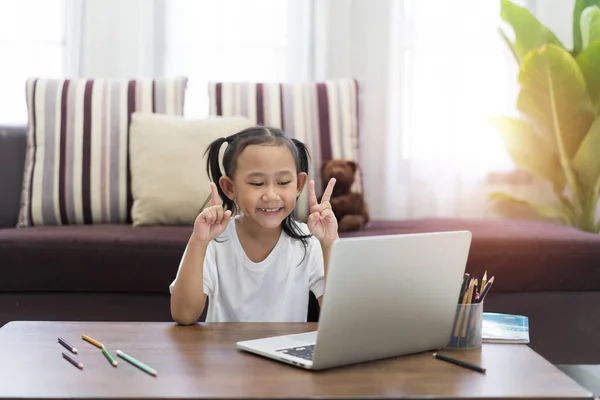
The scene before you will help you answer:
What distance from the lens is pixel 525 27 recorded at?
3.08 meters

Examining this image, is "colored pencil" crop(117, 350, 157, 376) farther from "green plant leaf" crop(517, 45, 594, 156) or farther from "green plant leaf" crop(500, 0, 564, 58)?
"green plant leaf" crop(500, 0, 564, 58)

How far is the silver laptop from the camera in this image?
1081 millimetres

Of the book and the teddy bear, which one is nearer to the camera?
the book

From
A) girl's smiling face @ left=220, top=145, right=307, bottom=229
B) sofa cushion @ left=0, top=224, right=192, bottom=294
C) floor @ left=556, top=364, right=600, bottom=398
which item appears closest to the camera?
girl's smiling face @ left=220, top=145, right=307, bottom=229

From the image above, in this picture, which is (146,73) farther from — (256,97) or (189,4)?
(256,97)

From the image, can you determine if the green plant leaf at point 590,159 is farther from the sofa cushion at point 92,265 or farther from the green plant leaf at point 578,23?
the sofa cushion at point 92,265

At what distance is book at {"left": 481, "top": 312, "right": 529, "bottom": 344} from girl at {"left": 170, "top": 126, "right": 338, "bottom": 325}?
0.35 metres

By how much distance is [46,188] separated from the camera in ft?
9.45

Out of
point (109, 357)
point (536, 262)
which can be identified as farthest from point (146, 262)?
point (109, 357)

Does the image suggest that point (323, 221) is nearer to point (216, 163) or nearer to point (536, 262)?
point (216, 163)

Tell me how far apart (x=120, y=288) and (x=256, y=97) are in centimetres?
97

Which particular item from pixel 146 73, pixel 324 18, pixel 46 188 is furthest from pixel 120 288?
pixel 324 18

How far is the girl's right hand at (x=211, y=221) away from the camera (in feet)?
4.82

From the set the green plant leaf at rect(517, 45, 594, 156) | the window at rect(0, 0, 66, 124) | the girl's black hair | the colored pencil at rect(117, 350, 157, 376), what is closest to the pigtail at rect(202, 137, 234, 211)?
the girl's black hair
